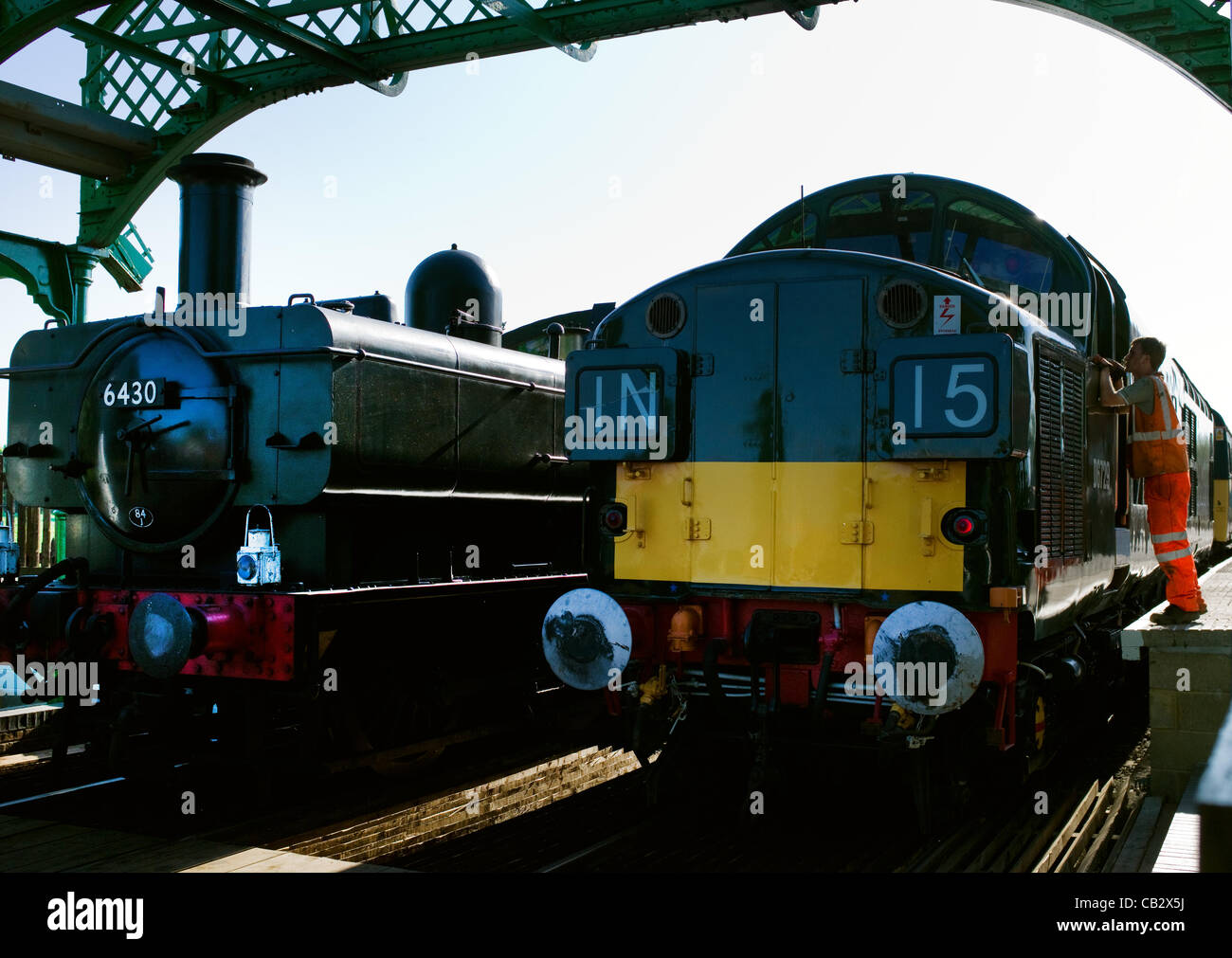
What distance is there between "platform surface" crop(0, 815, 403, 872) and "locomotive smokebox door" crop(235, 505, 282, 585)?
139 cm

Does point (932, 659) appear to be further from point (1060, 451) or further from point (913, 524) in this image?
point (1060, 451)

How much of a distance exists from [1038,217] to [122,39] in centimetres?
824

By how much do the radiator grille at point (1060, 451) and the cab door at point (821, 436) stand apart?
0.89 metres

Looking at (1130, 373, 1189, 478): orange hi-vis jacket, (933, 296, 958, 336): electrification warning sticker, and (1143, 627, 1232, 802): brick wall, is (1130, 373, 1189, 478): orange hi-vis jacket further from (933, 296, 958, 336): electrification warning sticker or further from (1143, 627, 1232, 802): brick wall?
(933, 296, 958, 336): electrification warning sticker

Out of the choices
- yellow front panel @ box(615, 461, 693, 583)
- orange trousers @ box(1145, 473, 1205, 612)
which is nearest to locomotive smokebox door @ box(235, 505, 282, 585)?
yellow front panel @ box(615, 461, 693, 583)

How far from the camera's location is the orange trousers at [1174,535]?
640cm

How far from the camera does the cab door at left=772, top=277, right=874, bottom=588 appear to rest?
215 inches

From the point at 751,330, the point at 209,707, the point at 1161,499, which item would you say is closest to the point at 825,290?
the point at 751,330

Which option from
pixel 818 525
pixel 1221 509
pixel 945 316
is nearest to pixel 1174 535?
pixel 945 316

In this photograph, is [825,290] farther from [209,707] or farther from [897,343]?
[209,707]

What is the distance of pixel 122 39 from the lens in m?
10.1

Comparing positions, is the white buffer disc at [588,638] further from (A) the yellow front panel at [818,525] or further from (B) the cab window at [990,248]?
(B) the cab window at [990,248]

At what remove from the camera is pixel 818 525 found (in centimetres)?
552
